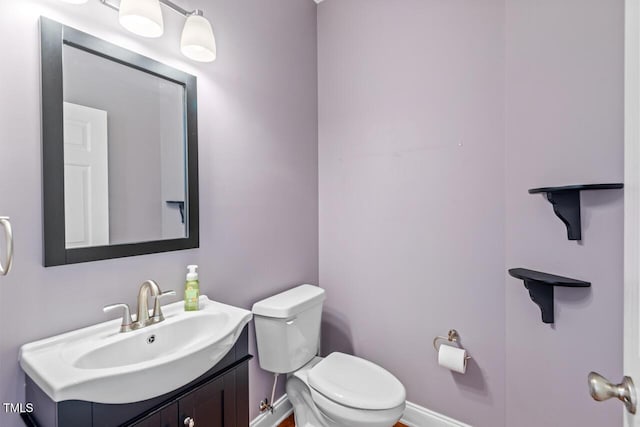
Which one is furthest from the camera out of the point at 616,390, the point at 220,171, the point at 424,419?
the point at 424,419

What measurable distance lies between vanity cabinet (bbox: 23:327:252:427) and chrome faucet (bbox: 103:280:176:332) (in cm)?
26

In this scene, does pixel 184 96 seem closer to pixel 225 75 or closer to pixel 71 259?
pixel 225 75

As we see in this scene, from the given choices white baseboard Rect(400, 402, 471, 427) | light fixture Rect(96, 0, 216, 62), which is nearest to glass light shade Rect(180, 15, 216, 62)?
light fixture Rect(96, 0, 216, 62)

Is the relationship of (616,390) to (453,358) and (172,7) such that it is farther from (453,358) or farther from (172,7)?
(172,7)

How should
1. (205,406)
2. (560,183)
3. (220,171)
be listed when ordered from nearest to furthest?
(205,406) → (560,183) → (220,171)

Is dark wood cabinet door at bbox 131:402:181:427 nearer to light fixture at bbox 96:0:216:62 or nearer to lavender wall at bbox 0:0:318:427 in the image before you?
lavender wall at bbox 0:0:318:427

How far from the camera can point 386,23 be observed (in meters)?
1.82

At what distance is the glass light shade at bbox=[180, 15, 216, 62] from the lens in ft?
3.98

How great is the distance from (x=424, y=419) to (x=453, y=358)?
484 mm

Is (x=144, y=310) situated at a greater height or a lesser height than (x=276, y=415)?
greater

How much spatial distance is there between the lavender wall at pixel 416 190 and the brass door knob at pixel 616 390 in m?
0.95

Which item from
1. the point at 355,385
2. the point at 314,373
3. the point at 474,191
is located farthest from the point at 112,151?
the point at 474,191

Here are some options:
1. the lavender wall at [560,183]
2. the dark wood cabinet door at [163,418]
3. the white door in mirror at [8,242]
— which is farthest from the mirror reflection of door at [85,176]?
the lavender wall at [560,183]

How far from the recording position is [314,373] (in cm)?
154
